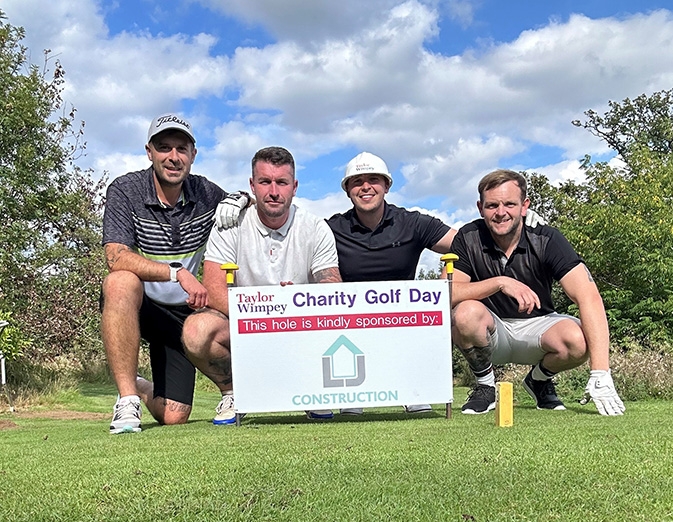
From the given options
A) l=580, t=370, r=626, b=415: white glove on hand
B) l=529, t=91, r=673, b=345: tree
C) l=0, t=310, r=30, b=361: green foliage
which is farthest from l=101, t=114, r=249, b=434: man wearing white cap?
l=529, t=91, r=673, b=345: tree

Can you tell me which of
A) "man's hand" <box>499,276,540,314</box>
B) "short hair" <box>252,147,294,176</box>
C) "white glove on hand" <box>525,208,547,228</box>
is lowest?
"man's hand" <box>499,276,540,314</box>

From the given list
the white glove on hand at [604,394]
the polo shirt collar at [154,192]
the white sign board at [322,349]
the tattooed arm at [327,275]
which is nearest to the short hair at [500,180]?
the white sign board at [322,349]

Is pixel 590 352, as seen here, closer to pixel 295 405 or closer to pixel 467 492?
pixel 295 405

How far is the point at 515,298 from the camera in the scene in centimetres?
439

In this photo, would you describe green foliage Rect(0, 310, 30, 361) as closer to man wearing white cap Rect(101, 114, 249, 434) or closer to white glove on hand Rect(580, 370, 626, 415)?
man wearing white cap Rect(101, 114, 249, 434)

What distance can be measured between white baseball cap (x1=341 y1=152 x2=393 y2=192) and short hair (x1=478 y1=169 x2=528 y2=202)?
2.88 feet

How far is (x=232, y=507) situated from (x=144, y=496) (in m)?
0.32

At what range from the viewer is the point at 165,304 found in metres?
4.73

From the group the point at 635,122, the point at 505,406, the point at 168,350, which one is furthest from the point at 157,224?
the point at 635,122

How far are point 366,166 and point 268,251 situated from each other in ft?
3.79

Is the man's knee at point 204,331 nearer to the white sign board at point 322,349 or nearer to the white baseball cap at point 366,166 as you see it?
the white sign board at point 322,349

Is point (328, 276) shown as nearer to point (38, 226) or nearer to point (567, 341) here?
point (567, 341)

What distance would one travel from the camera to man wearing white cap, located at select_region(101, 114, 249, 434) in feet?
13.6

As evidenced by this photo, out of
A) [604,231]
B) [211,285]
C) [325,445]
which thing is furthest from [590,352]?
[604,231]
